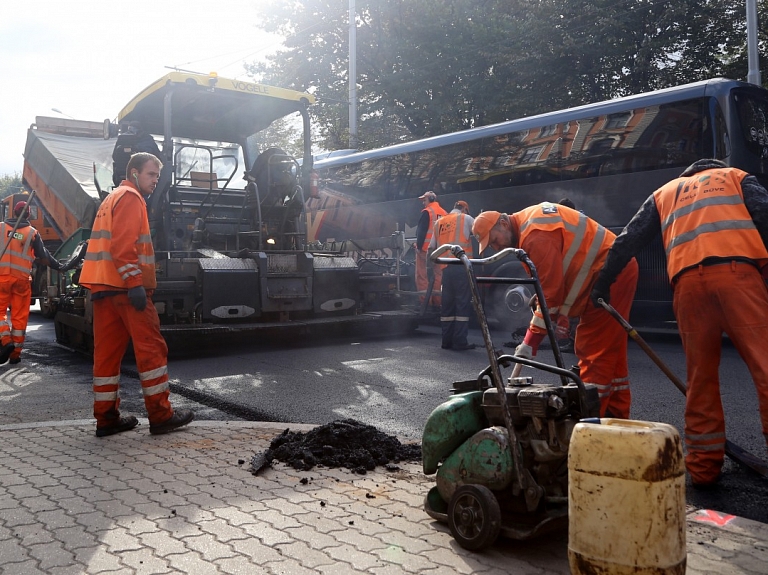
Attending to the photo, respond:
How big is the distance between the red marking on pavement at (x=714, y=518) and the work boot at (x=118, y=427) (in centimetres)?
331

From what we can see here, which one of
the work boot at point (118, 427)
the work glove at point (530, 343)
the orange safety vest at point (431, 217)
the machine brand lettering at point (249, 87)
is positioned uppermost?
the machine brand lettering at point (249, 87)

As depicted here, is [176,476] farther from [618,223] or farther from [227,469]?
[618,223]

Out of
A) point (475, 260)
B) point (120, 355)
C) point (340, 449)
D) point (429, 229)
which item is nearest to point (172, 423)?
point (120, 355)

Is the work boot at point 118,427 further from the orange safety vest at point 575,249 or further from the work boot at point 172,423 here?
the orange safety vest at point 575,249

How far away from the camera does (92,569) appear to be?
2.51m

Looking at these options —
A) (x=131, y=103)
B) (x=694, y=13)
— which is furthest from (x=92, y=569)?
(x=694, y=13)

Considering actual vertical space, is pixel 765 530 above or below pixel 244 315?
below

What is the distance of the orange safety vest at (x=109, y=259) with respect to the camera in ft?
14.9

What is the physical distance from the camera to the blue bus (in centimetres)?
A: 970

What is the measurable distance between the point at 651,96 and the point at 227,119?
19.9 ft

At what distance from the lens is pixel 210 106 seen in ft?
27.8

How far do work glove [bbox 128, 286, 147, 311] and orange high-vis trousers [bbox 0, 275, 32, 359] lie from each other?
13.8 ft

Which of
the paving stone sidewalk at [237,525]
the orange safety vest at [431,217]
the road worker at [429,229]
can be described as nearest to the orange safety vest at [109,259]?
the paving stone sidewalk at [237,525]

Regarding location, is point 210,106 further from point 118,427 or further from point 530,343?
point 530,343
